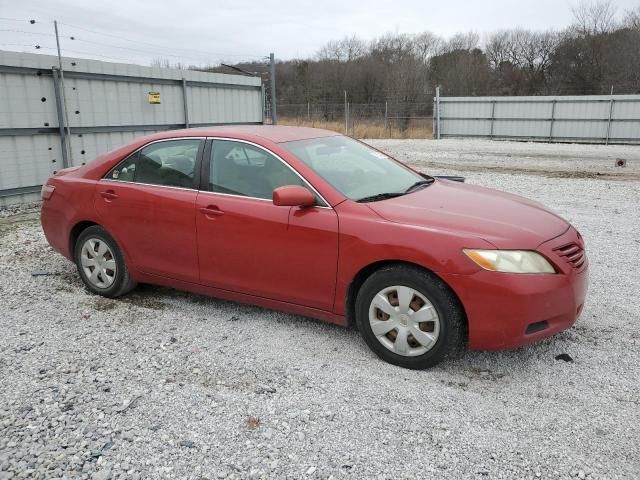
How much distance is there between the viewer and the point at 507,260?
11.0 ft

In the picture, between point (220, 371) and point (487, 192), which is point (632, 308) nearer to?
point (487, 192)

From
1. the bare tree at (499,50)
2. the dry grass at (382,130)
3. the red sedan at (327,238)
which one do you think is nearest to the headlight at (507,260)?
the red sedan at (327,238)

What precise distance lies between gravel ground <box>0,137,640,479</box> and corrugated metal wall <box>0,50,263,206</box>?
569 cm

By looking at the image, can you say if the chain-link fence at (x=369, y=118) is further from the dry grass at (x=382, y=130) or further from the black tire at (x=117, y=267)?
the black tire at (x=117, y=267)

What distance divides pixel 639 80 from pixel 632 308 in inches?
1608

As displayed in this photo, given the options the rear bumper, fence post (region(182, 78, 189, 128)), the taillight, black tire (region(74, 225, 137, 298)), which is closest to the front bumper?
black tire (region(74, 225, 137, 298))

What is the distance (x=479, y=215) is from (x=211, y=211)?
2.01 metres

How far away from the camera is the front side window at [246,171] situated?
162 inches

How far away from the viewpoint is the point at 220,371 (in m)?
3.70

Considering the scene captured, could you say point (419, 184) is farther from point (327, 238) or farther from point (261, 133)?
point (261, 133)

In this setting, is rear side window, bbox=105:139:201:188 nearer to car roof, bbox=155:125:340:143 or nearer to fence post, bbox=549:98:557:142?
car roof, bbox=155:125:340:143

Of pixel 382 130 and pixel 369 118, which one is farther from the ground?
pixel 369 118

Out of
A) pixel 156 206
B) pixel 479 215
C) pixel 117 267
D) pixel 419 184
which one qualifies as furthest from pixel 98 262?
pixel 479 215

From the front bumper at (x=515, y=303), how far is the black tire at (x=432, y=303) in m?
0.07
